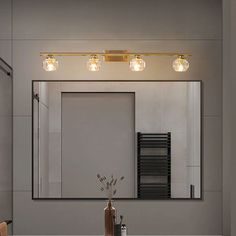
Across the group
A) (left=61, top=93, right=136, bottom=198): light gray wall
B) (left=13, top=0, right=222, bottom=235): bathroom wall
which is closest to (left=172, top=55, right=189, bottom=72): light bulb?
(left=13, top=0, right=222, bottom=235): bathroom wall

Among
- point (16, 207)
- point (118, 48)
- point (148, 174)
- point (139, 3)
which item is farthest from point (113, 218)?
point (139, 3)

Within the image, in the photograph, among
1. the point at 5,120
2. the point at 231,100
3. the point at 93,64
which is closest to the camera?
the point at 231,100

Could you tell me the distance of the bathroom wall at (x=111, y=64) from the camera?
3.69m

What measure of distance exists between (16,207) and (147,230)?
990 mm

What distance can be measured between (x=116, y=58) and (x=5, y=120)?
3.01ft

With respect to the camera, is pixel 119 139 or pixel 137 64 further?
pixel 119 139

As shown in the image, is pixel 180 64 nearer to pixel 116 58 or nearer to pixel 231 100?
pixel 116 58

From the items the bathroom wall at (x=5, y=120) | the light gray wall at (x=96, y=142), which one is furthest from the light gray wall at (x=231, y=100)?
the light gray wall at (x=96, y=142)

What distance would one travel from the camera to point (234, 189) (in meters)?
0.15

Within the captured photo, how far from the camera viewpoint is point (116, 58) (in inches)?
143

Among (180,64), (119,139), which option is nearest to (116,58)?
(180,64)

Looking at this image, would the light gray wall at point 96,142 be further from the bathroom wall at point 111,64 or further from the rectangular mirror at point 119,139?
the bathroom wall at point 111,64

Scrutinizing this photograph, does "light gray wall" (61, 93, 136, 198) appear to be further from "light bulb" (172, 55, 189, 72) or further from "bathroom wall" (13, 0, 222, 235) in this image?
"light bulb" (172, 55, 189, 72)

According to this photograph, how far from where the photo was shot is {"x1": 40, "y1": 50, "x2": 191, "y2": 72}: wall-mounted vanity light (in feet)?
11.5
